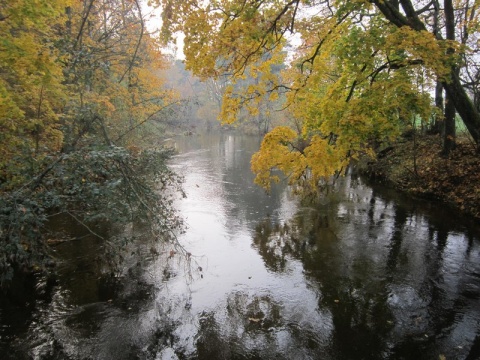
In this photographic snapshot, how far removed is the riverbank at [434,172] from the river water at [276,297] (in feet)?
4.32

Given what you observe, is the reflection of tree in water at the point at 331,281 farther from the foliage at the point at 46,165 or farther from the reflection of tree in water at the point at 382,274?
the foliage at the point at 46,165

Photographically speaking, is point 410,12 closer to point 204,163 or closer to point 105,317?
point 105,317

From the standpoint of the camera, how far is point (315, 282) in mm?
7691

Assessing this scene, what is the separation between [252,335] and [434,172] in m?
12.2

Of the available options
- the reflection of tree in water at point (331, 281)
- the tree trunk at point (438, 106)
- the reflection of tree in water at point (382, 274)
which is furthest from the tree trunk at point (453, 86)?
the tree trunk at point (438, 106)

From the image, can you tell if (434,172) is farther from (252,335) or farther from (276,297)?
(252,335)

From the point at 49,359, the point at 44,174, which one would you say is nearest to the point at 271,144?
the point at 44,174

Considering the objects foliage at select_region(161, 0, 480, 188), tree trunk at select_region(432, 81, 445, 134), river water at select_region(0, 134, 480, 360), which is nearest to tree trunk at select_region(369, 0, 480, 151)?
foliage at select_region(161, 0, 480, 188)

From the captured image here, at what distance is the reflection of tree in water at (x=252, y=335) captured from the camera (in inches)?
214

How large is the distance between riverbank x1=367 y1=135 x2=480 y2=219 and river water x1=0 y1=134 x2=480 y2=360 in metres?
1.32

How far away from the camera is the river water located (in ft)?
18.2

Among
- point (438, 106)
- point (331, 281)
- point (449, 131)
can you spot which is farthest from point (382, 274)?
point (438, 106)

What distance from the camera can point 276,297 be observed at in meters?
7.11

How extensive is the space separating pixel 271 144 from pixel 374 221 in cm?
578
